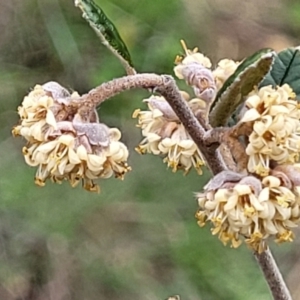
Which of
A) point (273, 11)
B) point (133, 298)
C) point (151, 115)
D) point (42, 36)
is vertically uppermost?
point (151, 115)

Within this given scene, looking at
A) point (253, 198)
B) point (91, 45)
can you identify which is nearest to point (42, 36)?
point (91, 45)

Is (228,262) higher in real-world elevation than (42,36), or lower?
lower

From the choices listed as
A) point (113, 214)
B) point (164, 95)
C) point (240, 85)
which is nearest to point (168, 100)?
point (164, 95)

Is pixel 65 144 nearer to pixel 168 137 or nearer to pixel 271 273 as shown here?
pixel 168 137

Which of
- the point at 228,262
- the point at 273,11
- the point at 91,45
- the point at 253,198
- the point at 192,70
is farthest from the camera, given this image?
the point at 273,11

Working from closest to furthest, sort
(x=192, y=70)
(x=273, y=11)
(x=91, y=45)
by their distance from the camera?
(x=192, y=70) < (x=91, y=45) < (x=273, y=11)

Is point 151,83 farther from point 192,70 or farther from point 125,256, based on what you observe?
point 125,256

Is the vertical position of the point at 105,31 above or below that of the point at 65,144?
above
